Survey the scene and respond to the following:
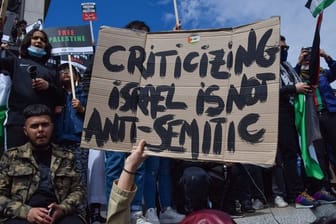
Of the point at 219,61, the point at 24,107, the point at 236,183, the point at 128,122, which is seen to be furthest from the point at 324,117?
the point at 24,107

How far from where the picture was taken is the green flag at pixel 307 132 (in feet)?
14.5

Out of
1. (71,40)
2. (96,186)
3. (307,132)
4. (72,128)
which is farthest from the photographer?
(71,40)

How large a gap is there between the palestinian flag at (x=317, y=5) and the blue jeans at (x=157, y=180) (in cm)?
188

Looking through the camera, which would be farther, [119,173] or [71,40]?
[71,40]

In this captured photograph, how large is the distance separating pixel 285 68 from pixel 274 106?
222 centimetres

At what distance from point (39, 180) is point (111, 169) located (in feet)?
2.15

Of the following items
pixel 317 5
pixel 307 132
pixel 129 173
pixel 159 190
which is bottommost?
pixel 159 190

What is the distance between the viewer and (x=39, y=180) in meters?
3.19

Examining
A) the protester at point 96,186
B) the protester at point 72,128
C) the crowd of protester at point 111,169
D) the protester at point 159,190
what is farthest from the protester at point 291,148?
the protester at point 72,128

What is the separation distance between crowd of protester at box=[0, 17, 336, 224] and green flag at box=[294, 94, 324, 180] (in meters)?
0.06

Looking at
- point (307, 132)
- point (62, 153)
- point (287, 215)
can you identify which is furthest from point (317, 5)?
point (62, 153)

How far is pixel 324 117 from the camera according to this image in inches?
185

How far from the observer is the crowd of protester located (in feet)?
10.3

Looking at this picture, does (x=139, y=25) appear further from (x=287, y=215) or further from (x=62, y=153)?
(x=287, y=215)
